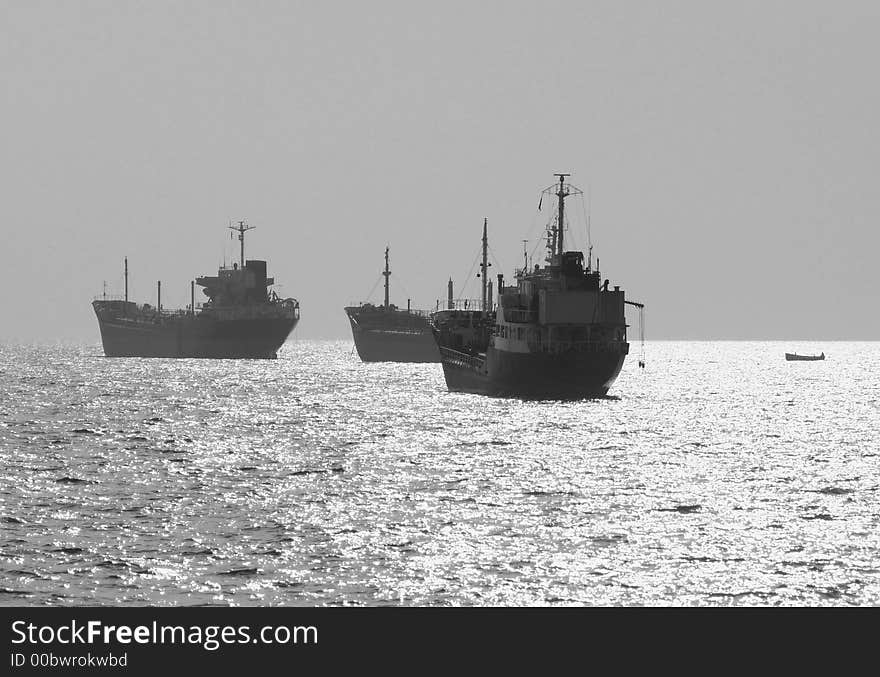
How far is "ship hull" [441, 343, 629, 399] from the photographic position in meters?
77.4

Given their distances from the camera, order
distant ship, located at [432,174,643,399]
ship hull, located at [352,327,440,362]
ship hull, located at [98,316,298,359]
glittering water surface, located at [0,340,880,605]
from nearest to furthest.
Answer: glittering water surface, located at [0,340,880,605] → distant ship, located at [432,174,643,399] → ship hull, located at [352,327,440,362] → ship hull, located at [98,316,298,359]

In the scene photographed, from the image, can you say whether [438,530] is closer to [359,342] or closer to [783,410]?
[783,410]

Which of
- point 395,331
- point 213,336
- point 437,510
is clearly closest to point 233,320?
point 213,336

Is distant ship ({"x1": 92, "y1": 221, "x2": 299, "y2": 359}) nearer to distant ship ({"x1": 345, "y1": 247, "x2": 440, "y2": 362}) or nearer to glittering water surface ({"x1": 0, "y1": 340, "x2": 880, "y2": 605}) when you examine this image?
distant ship ({"x1": 345, "y1": 247, "x2": 440, "y2": 362})

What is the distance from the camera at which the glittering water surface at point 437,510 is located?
21.0 meters

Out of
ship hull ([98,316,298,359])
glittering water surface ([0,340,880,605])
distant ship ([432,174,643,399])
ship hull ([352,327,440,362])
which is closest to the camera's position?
glittering water surface ([0,340,880,605])

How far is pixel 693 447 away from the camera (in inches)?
2008

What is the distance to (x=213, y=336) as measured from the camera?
185000 millimetres

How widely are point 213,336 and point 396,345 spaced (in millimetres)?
29986

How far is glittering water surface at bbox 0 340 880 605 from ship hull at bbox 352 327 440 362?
110m

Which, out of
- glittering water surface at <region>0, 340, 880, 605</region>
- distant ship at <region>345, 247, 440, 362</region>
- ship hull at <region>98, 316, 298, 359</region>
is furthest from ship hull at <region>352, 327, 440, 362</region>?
glittering water surface at <region>0, 340, 880, 605</region>

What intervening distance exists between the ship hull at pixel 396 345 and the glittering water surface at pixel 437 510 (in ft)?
361

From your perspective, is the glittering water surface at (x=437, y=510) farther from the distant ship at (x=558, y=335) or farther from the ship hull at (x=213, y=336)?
the ship hull at (x=213, y=336)
